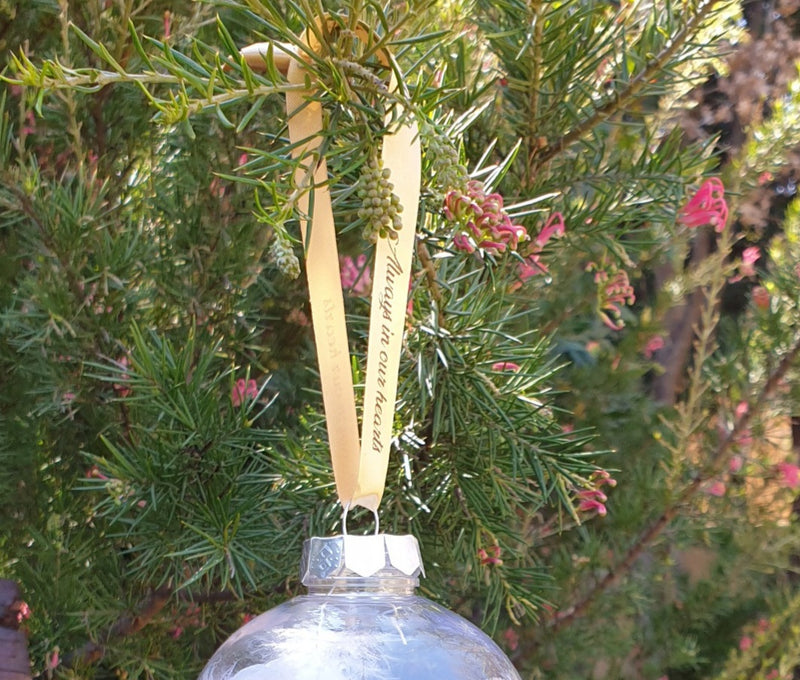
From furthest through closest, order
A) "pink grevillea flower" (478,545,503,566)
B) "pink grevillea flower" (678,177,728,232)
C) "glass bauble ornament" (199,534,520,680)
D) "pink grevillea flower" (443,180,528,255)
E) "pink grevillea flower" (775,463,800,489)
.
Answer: "pink grevillea flower" (775,463,800,489) < "pink grevillea flower" (678,177,728,232) < "pink grevillea flower" (478,545,503,566) < "pink grevillea flower" (443,180,528,255) < "glass bauble ornament" (199,534,520,680)

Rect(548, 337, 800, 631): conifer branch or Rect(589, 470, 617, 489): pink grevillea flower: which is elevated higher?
Rect(589, 470, 617, 489): pink grevillea flower

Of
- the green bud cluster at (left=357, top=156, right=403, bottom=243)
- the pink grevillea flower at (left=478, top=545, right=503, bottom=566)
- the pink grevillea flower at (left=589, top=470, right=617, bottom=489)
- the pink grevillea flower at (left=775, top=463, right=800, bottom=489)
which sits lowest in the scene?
Answer: the pink grevillea flower at (left=775, top=463, right=800, bottom=489)

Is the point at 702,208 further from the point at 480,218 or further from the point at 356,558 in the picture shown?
the point at 356,558

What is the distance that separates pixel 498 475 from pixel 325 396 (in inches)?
6.6

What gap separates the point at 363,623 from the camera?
32 cm

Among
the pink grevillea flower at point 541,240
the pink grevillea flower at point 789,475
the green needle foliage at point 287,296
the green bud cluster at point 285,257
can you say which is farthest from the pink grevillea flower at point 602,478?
the pink grevillea flower at point 789,475

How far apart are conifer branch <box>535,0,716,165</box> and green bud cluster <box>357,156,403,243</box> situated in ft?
0.86

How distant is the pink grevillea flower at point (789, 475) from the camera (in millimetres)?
1019

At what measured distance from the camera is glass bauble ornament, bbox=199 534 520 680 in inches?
12.1

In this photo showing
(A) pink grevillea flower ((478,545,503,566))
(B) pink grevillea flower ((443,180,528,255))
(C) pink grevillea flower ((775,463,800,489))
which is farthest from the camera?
(C) pink grevillea flower ((775,463,800,489))

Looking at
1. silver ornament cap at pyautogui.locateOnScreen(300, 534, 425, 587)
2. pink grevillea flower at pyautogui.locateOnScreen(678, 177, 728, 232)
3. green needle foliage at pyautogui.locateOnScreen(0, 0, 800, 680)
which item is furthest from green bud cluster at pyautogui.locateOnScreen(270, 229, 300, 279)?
pink grevillea flower at pyautogui.locateOnScreen(678, 177, 728, 232)

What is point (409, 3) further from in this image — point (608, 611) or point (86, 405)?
point (608, 611)

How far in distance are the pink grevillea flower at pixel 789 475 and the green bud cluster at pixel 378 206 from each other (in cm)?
79

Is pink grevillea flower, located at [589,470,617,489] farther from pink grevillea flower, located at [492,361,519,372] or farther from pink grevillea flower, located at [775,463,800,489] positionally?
pink grevillea flower, located at [775,463,800,489]
